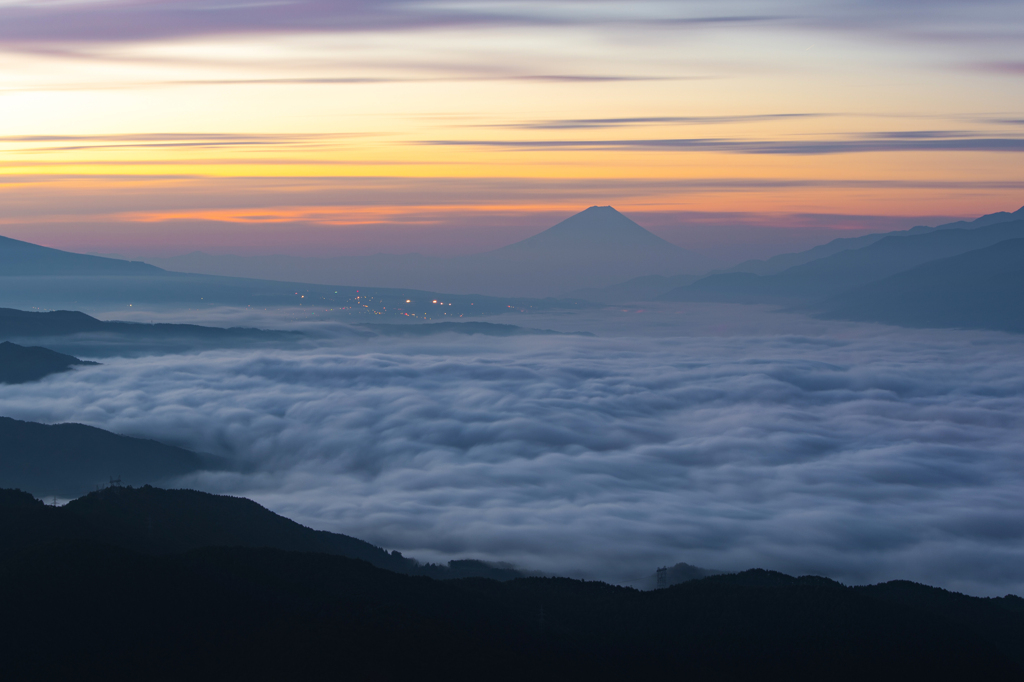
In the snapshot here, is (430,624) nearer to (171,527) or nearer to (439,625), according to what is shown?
(439,625)

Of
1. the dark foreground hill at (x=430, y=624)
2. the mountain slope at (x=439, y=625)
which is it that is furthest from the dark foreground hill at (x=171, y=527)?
the mountain slope at (x=439, y=625)

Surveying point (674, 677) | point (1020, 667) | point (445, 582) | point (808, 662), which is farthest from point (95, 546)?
point (1020, 667)

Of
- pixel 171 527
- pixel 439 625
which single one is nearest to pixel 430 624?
pixel 439 625

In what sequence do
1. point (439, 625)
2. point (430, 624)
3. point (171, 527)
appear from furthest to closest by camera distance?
1. point (171, 527)
2. point (439, 625)
3. point (430, 624)

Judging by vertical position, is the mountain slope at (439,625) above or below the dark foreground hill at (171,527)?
below

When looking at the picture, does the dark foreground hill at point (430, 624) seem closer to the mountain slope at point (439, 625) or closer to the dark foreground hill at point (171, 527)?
the mountain slope at point (439, 625)

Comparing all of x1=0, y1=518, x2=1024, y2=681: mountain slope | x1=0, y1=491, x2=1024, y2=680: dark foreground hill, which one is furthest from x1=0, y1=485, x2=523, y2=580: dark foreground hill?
x1=0, y1=518, x2=1024, y2=681: mountain slope

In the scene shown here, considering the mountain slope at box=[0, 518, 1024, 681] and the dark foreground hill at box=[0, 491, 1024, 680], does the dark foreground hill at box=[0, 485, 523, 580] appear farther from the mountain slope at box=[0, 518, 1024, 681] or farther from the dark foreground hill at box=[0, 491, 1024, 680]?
the mountain slope at box=[0, 518, 1024, 681]

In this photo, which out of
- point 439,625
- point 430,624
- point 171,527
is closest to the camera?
point 430,624

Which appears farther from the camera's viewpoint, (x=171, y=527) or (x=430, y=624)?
(x=171, y=527)
